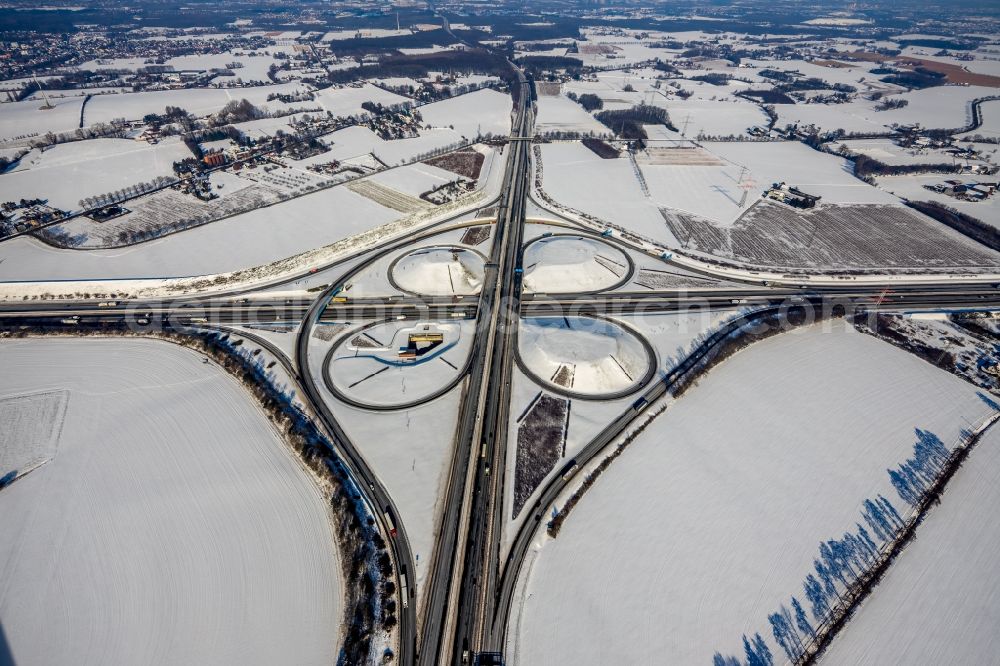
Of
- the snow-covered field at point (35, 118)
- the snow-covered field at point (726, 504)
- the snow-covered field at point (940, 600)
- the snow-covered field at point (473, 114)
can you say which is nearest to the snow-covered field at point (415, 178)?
the snow-covered field at point (473, 114)

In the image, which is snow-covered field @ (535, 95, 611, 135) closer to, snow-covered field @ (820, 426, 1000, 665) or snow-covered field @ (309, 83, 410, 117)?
snow-covered field @ (309, 83, 410, 117)

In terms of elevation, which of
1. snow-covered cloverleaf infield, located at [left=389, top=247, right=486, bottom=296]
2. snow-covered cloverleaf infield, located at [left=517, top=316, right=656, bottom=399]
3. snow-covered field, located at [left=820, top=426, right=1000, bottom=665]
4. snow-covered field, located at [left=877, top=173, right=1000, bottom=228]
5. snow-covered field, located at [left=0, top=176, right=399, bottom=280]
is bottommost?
snow-covered field, located at [left=820, top=426, right=1000, bottom=665]

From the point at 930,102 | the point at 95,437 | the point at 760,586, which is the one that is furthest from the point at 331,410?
the point at 930,102

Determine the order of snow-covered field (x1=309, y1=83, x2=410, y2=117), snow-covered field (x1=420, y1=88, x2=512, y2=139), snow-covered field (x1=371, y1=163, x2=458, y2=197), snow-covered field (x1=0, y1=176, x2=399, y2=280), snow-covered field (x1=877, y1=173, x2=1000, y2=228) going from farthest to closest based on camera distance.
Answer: snow-covered field (x1=309, y1=83, x2=410, y2=117)
snow-covered field (x1=420, y1=88, x2=512, y2=139)
snow-covered field (x1=371, y1=163, x2=458, y2=197)
snow-covered field (x1=877, y1=173, x2=1000, y2=228)
snow-covered field (x1=0, y1=176, x2=399, y2=280)

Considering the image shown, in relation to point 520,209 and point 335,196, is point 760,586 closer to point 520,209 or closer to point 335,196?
point 520,209

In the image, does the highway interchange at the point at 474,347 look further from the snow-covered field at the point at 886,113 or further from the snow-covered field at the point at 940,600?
the snow-covered field at the point at 886,113

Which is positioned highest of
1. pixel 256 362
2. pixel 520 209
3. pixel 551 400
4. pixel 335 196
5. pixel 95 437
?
pixel 335 196

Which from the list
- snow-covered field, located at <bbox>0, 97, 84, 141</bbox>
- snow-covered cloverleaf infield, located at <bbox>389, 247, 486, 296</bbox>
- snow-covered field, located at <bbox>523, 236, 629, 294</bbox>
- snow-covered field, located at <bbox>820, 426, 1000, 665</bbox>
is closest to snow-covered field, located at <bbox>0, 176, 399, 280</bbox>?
snow-covered cloverleaf infield, located at <bbox>389, 247, 486, 296</bbox>

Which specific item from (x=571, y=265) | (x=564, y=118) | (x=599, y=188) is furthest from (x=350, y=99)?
(x=571, y=265)
